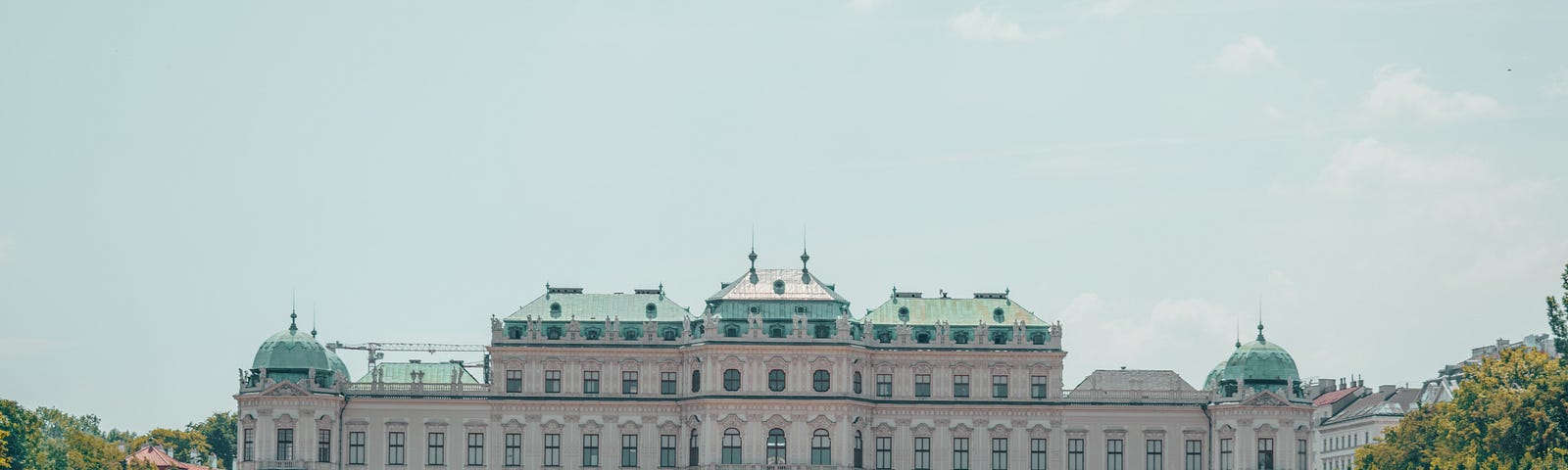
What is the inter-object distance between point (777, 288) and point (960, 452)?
44.6 feet

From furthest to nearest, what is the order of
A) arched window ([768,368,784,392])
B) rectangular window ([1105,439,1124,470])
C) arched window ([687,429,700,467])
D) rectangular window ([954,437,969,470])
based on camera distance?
rectangular window ([1105,439,1124,470])
rectangular window ([954,437,969,470])
arched window ([687,429,700,467])
arched window ([768,368,784,392])

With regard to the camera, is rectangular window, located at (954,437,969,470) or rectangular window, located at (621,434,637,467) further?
rectangular window, located at (954,437,969,470)

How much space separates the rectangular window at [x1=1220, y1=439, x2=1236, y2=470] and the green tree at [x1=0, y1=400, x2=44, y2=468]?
219 feet

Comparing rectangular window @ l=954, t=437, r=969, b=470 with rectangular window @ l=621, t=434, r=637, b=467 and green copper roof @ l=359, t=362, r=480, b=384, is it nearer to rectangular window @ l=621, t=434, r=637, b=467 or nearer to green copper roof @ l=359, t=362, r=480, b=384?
rectangular window @ l=621, t=434, r=637, b=467

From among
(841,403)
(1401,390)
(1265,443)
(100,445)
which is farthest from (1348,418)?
(100,445)

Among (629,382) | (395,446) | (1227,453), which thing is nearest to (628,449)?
(629,382)

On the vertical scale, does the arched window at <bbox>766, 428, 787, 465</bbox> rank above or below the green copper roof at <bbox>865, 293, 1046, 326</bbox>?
below

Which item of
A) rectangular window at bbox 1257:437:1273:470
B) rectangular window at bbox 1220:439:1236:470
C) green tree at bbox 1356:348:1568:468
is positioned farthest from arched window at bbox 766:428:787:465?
green tree at bbox 1356:348:1568:468

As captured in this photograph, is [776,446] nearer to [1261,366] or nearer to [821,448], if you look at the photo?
[821,448]

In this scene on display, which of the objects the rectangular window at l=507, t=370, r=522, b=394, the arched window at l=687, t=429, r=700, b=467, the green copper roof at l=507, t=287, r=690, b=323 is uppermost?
the green copper roof at l=507, t=287, r=690, b=323

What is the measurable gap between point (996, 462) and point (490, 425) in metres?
27.7

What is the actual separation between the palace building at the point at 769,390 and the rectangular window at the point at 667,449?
75 millimetres

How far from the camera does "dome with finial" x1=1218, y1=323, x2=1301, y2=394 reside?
155625 mm

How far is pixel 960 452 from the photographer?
155875 millimetres
